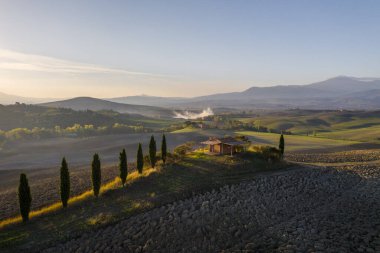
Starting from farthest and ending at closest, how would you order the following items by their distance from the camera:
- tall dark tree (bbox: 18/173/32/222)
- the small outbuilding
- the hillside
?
the hillside → the small outbuilding → tall dark tree (bbox: 18/173/32/222)

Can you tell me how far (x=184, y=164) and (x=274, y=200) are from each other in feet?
56.4

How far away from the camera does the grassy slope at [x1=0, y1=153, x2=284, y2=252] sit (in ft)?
95.5

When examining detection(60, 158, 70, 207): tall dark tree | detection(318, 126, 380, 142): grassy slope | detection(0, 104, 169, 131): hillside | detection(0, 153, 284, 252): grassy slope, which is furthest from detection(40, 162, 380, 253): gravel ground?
detection(0, 104, 169, 131): hillside

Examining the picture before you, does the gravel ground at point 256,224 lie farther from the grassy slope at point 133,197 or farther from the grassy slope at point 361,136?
the grassy slope at point 361,136

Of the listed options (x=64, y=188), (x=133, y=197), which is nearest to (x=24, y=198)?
(x=64, y=188)

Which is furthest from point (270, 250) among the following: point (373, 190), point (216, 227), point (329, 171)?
point (329, 171)

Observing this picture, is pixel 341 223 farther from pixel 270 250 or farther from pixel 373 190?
pixel 373 190

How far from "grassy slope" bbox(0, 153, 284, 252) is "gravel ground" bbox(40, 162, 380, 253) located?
213 centimetres

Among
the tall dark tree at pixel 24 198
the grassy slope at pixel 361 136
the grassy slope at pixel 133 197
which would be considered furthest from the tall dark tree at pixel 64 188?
the grassy slope at pixel 361 136

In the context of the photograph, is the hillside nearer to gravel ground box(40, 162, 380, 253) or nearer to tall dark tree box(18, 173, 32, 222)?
tall dark tree box(18, 173, 32, 222)

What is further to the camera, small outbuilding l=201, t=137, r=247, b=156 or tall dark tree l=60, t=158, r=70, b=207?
small outbuilding l=201, t=137, r=247, b=156

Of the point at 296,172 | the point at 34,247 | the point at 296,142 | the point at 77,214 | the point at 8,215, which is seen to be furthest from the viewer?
the point at 296,142

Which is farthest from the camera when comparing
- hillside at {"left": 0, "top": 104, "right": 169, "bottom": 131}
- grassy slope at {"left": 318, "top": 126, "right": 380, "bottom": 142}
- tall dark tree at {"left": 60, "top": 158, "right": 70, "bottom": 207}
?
hillside at {"left": 0, "top": 104, "right": 169, "bottom": 131}

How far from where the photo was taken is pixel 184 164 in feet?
157
